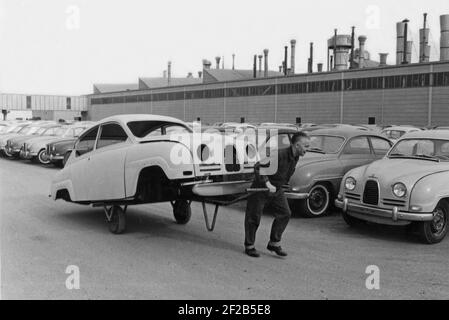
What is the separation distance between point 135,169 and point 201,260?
72.3 inches

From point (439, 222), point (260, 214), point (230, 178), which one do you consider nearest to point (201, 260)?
point (260, 214)

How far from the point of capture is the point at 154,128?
28.3 ft

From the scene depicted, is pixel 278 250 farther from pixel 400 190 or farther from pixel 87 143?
pixel 87 143

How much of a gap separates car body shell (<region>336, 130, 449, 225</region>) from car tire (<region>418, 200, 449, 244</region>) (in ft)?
0.57

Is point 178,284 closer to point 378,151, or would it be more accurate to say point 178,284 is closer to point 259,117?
point 378,151

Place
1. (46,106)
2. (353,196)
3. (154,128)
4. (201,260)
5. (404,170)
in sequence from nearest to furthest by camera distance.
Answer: (201,260) → (404,170) → (353,196) → (154,128) → (46,106)

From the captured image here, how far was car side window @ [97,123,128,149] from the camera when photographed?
8.44 m

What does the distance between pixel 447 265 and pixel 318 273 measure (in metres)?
1.75

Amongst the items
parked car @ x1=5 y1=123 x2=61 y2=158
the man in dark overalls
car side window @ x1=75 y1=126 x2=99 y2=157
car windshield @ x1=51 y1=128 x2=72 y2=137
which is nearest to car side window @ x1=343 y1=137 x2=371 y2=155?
the man in dark overalls

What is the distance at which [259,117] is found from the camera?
167 feet

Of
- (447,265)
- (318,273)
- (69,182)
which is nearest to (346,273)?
(318,273)

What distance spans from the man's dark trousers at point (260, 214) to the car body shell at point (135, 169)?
675 mm
